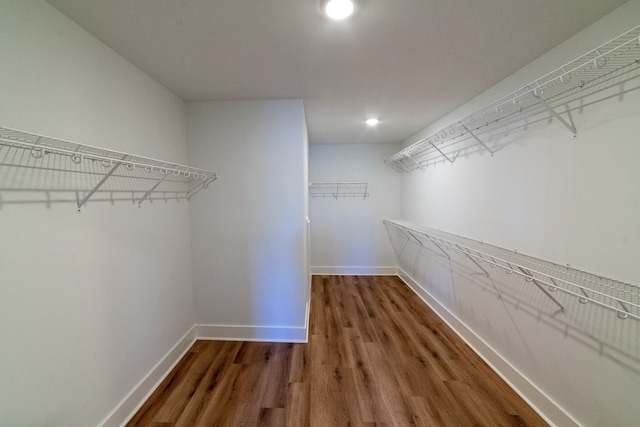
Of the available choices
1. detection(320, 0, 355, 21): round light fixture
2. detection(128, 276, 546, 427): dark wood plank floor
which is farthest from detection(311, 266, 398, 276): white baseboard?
detection(320, 0, 355, 21): round light fixture

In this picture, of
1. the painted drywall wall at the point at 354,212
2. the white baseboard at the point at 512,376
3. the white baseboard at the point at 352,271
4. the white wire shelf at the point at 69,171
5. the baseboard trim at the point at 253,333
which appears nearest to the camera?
the white wire shelf at the point at 69,171

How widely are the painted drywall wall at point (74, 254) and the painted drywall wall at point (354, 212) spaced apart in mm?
2578

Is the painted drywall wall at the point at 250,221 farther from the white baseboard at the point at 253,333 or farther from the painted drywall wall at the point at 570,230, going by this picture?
the painted drywall wall at the point at 570,230

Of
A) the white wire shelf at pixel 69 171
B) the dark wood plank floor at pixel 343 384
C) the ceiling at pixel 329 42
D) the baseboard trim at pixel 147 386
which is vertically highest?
the ceiling at pixel 329 42

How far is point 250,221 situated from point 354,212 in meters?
2.25

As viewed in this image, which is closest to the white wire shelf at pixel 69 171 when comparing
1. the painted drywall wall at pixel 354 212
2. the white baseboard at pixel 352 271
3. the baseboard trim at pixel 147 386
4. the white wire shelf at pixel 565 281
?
the baseboard trim at pixel 147 386

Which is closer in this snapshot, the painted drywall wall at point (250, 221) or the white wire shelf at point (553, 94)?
the white wire shelf at point (553, 94)

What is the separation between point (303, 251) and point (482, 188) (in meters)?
1.65

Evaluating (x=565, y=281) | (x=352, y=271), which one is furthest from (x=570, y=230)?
(x=352, y=271)

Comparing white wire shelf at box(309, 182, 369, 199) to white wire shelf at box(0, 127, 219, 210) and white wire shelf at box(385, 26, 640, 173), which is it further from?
white wire shelf at box(0, 127, 219, 210)

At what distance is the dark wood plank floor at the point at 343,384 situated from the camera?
1.44m

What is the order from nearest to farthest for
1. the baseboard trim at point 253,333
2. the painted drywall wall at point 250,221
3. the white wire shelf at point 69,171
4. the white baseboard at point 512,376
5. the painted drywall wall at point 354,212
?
the white wire shelf at point 69,171 → the white baseboard at point 512,376 → the painted drywall wall at point 250,221 → the baseboard trim at point 253,333 → the painted drywall wall at point 354,212

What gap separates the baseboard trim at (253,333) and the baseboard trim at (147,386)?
0.56 feet

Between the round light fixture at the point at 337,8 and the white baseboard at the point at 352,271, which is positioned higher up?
the round light fixture at the point at 337,8
